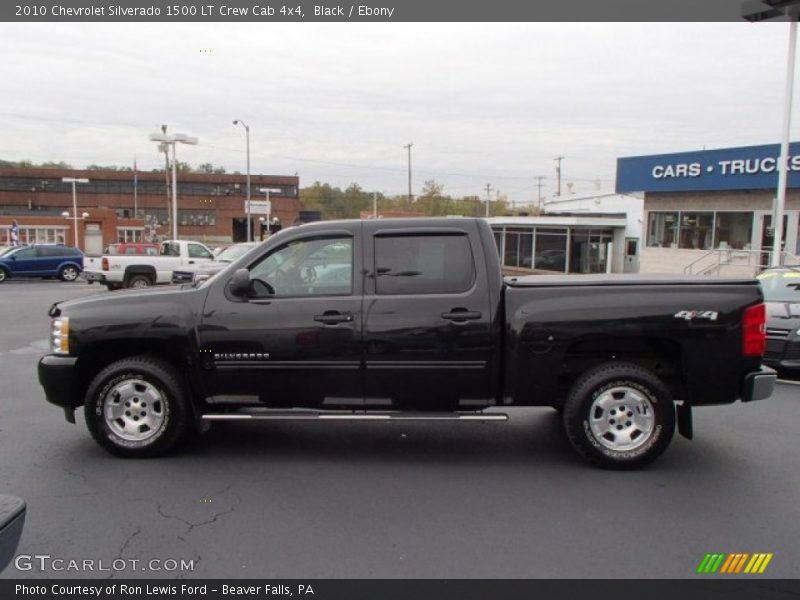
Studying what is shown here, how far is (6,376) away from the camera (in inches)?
327

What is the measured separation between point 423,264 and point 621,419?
1.97 meters

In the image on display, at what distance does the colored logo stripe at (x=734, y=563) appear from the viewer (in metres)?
3.47

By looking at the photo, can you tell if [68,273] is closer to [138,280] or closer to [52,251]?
[52,251]

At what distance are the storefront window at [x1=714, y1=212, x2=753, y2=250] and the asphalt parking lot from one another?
64.5 ft

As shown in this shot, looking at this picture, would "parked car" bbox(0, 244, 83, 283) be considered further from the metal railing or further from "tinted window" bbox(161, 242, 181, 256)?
the metal railing

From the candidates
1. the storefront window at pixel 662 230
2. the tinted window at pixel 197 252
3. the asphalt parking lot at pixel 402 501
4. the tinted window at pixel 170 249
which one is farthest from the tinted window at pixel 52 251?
the storefront window at pixel 662 230

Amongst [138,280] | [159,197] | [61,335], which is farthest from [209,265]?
[159,197]

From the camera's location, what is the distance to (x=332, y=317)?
16.4 ft

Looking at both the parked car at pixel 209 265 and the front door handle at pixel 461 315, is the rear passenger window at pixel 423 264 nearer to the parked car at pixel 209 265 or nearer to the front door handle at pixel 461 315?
the front door handle at pixel 461 315

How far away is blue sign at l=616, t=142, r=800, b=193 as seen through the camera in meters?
21.9

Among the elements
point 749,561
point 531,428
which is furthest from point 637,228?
point 749,561

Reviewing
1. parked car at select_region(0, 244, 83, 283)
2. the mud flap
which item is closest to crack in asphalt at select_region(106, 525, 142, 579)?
the mud flap

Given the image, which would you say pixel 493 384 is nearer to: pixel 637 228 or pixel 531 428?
pixel 531 428

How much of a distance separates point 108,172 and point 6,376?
86093 millimetres
